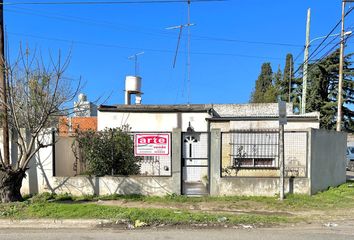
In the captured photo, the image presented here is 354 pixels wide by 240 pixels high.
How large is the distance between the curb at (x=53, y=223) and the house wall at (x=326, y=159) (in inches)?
290

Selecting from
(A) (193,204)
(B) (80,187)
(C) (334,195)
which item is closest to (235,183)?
(A) (193,204)

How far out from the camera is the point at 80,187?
1198 cm

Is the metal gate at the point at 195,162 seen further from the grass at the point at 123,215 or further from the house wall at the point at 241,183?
the grass at the point at 123,215

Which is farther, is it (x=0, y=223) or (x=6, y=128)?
(x=6, y=128)

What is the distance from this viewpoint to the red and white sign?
12.1 m

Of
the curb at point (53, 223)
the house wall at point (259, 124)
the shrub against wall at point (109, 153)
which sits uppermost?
the house wall at point (259, 124)

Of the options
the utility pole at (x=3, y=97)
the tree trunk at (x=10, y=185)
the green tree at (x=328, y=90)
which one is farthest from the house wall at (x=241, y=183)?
the green tree at (x=328, y=90)

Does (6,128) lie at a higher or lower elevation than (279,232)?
higher

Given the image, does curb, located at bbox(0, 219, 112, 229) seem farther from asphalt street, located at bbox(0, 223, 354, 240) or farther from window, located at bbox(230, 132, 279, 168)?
window, located at bbox(230, 132, 279, 168)

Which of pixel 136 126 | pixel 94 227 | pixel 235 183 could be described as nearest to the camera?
pixel 94 227

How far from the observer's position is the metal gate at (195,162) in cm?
1223

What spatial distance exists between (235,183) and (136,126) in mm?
6966

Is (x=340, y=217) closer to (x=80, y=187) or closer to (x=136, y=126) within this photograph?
(x=80, y=187)

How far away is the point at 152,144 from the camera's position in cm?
1215
